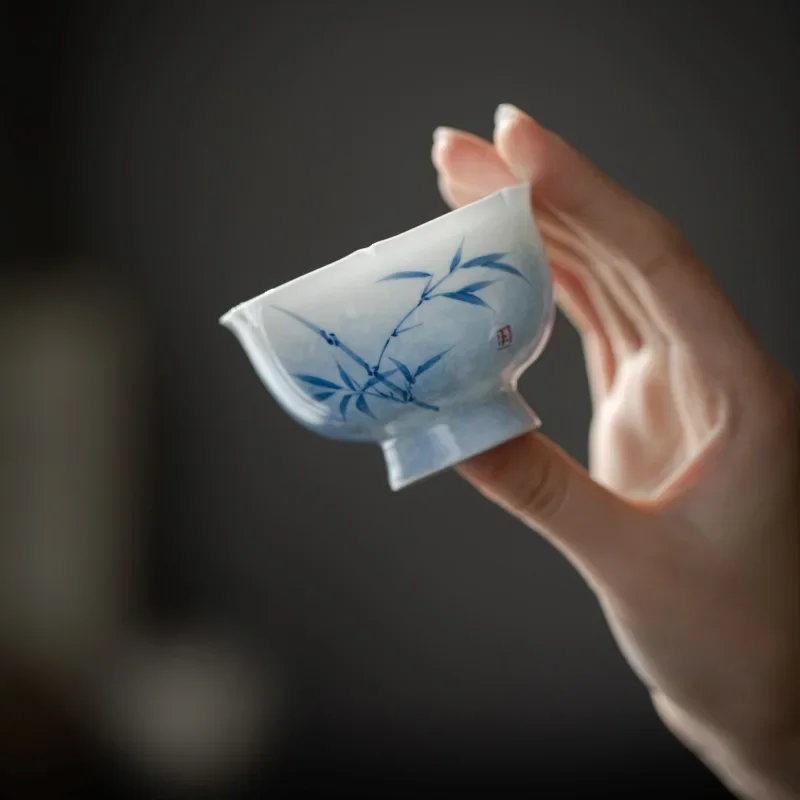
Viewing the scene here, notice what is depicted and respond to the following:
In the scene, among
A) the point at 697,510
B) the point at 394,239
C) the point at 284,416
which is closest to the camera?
the point at 394,239

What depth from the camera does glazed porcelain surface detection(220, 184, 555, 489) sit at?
0.54 metres

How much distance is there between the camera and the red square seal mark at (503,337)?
56 cm

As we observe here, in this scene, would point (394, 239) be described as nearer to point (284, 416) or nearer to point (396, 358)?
point (396, 358)

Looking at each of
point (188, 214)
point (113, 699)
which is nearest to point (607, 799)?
point (113, 699)

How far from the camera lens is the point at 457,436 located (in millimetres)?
598

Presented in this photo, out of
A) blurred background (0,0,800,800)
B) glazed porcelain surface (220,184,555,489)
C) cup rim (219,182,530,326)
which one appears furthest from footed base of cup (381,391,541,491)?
blurred background (0,0,800,800)

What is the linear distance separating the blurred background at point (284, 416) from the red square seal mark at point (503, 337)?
92 cm

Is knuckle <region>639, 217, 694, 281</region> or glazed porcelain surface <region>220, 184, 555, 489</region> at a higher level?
glazed porcelain surface <region>220, 184, 555, 489</region>

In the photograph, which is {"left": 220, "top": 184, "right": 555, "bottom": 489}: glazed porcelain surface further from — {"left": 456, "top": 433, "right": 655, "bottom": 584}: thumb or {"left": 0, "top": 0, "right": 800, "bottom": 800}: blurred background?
{"left": 0, "top": 0, "right": 800, "bottom": 800}: blurred background

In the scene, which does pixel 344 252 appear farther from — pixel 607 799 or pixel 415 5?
pixel 607 799

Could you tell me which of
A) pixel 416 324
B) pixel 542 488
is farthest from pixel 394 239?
pixel 542 488

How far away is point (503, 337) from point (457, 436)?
0.08 m

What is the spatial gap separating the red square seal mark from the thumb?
0.09m

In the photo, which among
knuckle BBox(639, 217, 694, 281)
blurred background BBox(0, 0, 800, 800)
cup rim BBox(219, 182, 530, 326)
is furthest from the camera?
blurred background BBox(0, 0, 800, 800)
